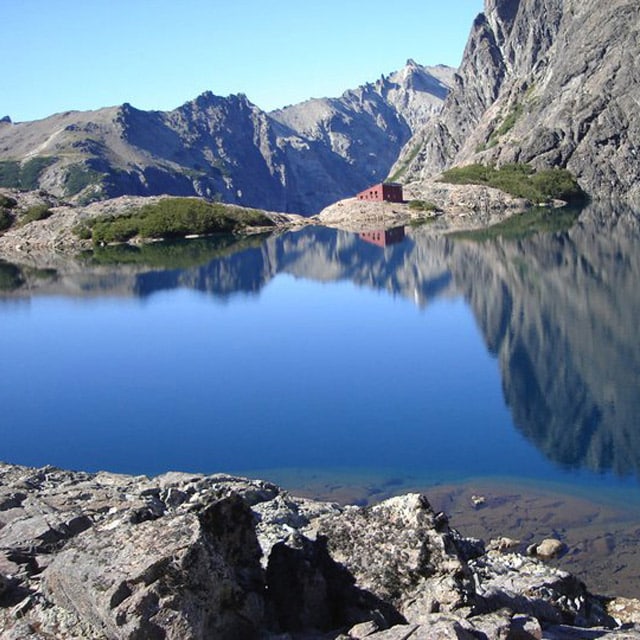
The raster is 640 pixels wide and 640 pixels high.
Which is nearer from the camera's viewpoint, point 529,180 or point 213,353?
point 213,353

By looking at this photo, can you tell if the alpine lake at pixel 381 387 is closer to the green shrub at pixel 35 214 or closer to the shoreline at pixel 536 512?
the shoreline at pixel 536 512

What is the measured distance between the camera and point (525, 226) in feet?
369

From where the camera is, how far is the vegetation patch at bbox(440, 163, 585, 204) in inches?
6211

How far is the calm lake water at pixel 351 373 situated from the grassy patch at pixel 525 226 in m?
19.4

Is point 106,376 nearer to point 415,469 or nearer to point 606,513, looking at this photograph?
point 415,469

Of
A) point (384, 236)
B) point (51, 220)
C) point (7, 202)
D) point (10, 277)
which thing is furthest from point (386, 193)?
point (10, 277)

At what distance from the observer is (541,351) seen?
4022cm

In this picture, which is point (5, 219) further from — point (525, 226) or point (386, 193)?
point (525, 226)

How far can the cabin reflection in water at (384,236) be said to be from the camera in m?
112

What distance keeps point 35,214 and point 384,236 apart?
74.3m

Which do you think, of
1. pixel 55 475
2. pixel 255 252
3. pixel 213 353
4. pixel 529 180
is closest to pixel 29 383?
pixel 213 353

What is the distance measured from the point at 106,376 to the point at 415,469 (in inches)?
917

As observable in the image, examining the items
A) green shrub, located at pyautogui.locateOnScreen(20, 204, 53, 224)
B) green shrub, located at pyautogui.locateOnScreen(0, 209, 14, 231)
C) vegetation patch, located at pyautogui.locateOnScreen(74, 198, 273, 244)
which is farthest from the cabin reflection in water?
green shrub, located at pyautogui.locateOnScreen(0, 209, 14, 231)

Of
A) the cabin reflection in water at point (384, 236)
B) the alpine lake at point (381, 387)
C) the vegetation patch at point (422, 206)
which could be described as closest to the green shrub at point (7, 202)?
the cabin reflection in water at point (384, 236)
